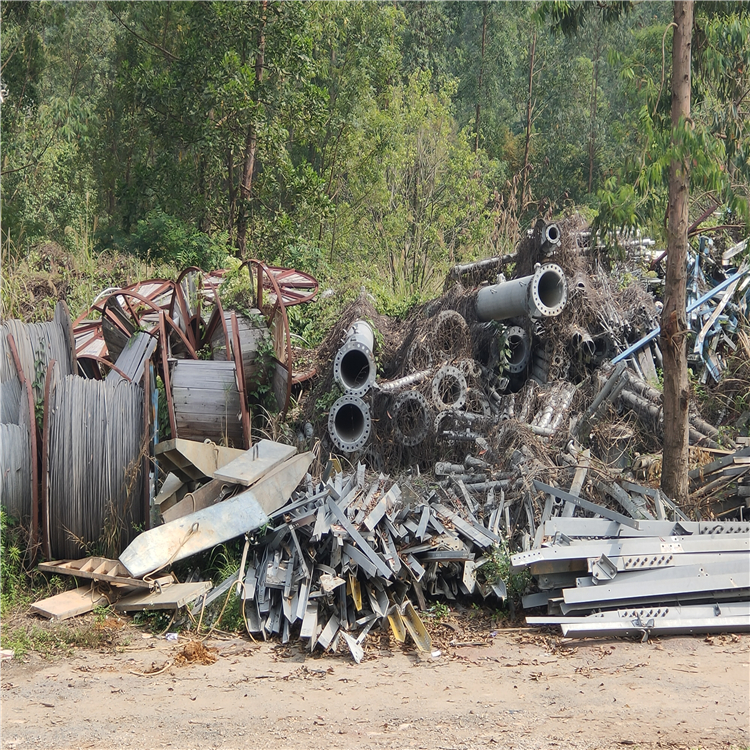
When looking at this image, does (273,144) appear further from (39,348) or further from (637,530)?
(637,530)

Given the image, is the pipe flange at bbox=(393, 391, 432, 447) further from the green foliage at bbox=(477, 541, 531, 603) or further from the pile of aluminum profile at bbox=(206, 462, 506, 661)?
the green foliage at bbox=(477, 541, 531, 603)

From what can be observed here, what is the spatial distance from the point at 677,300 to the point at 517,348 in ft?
10.2

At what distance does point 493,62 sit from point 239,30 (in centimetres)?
2014

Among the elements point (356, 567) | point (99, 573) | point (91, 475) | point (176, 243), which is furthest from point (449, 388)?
point (176, 243)

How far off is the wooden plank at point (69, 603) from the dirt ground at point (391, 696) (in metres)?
0.54

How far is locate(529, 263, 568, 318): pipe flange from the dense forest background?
1051 millimetres

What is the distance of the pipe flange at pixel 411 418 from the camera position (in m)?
8.95

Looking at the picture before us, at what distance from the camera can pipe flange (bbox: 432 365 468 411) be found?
901 centimetres

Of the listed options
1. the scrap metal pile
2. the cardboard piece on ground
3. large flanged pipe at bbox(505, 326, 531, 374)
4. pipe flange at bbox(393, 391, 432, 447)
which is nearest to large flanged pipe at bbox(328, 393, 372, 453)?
the scrap metal pile

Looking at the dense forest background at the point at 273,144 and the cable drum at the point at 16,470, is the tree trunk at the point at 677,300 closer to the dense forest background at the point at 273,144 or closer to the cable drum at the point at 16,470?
the dense forest background at the point at 273,144

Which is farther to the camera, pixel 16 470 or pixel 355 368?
pixel 355 368

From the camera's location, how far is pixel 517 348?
33.2 ft

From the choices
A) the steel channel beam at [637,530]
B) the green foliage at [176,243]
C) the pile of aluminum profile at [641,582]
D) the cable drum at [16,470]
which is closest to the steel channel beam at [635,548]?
the pile of aluminum profile at [641,582]

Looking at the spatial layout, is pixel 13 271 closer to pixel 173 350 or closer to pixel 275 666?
pixel 173 350
